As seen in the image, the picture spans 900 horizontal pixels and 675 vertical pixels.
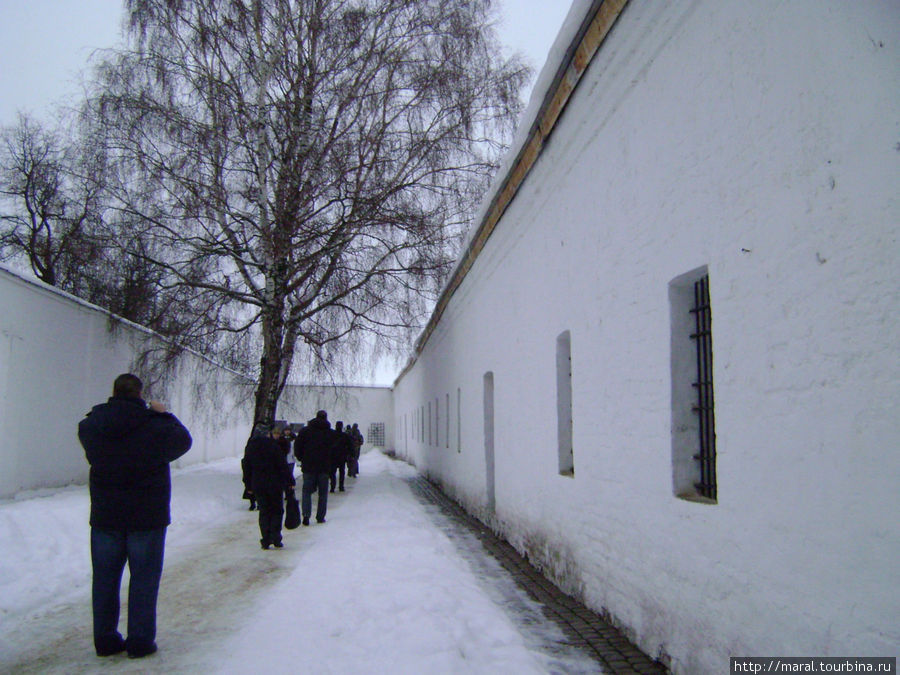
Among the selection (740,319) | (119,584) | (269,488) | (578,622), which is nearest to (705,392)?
(740,319)

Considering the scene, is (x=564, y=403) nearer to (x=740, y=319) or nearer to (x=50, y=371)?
(x=740, y=319)

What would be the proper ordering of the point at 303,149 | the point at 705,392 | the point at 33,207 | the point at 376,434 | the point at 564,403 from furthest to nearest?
the point at 376,434
the point at 33,207
the point at 303,149
the point at 564,403
the point at 705,392

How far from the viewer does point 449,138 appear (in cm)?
1686

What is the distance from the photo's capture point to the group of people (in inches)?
347

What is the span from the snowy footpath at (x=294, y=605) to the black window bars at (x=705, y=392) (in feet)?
4.28

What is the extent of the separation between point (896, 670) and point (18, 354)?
41.2 feet

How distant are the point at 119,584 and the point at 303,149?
1237cm

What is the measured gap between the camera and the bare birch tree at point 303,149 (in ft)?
49.8

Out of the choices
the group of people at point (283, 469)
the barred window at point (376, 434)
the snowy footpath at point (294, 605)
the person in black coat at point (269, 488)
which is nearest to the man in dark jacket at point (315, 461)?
the group of people at point (283, 469)

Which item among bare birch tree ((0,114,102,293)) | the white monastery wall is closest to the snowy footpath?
the white monastery wall

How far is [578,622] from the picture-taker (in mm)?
5426

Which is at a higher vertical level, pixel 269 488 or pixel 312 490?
pixel 269 488

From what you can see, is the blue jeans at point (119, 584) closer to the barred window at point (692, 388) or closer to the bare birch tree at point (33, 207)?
the barred window at point (692, 388)

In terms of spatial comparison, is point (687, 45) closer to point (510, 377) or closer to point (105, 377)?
point (510, 377)
